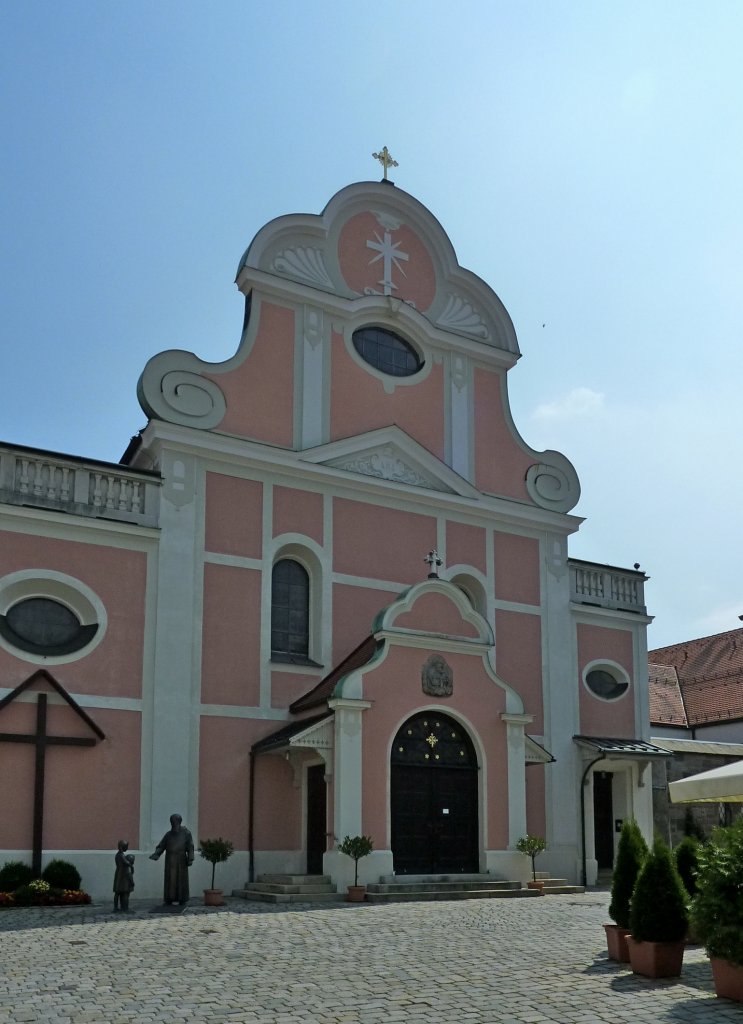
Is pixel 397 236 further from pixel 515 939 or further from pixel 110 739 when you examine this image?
pixel 515 939

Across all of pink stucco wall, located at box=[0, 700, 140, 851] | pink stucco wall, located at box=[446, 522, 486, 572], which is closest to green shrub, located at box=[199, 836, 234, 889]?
pink stucco wall, located at box=[0, 700, 140, 851]

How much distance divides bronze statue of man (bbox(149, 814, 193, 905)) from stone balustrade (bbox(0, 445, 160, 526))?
638cm

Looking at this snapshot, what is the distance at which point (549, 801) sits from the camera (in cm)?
2555

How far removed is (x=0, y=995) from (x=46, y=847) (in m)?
10.2

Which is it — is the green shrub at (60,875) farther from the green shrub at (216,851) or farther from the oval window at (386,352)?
the oval window at (386,352)

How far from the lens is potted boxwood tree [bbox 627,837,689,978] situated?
423 inches

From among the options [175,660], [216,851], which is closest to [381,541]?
[175,660]

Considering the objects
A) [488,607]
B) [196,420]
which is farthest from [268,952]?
[488,607]

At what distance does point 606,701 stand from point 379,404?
Answer: 9.37 meters

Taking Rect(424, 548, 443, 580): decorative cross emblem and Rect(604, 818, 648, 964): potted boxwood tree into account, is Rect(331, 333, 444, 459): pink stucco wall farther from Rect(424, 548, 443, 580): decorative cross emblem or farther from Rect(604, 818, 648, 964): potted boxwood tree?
Rect(604, 818, 648, 964): potted boxwood tree

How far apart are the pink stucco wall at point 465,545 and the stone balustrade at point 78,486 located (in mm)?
7317

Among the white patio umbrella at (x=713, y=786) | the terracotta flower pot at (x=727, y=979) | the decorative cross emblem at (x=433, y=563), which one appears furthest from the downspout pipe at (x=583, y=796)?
the terracotta flower pot at (x=727, y=979)

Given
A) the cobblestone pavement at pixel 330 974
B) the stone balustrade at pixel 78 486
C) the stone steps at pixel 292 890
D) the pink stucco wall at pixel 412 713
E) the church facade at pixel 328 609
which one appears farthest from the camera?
the pink stucco wall at pixel 412 713

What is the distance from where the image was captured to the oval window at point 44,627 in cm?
2022
